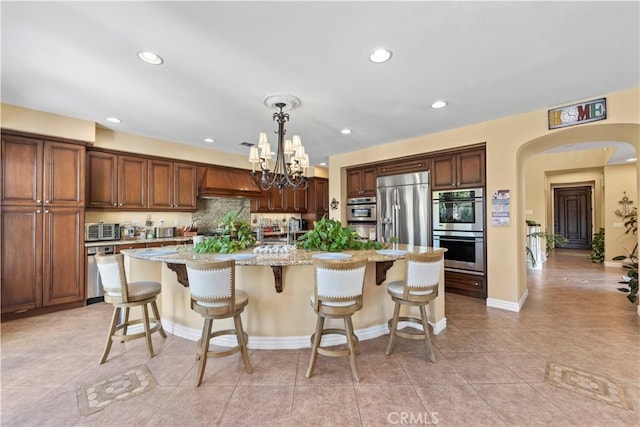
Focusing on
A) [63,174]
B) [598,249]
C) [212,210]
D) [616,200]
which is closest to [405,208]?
[212,210]

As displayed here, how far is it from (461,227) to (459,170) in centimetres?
90

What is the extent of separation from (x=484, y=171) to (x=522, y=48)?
2.11 m

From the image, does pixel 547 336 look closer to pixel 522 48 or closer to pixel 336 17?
pixel 522 48

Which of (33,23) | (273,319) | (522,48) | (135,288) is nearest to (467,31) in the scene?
(522,48)

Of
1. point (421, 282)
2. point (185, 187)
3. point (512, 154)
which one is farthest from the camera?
point (185, 187)

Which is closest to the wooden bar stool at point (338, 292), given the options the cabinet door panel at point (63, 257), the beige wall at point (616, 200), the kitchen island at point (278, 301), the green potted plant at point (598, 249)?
the kitchen island at point (278, 301)

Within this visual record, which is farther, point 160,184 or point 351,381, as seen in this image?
point 160,184

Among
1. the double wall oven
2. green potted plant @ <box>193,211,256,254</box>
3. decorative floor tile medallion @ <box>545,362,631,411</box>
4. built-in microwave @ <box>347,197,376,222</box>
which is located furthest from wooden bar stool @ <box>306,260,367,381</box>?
built-in microwave @ <box>347,197,376,222</box>

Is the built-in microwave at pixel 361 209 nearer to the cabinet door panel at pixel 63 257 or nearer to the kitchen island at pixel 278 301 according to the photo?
the kitchen island at pixel 278 301

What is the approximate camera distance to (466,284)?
4.28 meters

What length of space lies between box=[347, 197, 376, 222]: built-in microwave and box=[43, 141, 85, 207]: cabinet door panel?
4.52 meters

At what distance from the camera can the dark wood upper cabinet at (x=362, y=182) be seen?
554 centimetres

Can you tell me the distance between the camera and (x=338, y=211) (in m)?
6.02

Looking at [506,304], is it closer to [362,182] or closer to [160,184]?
[362,182]
